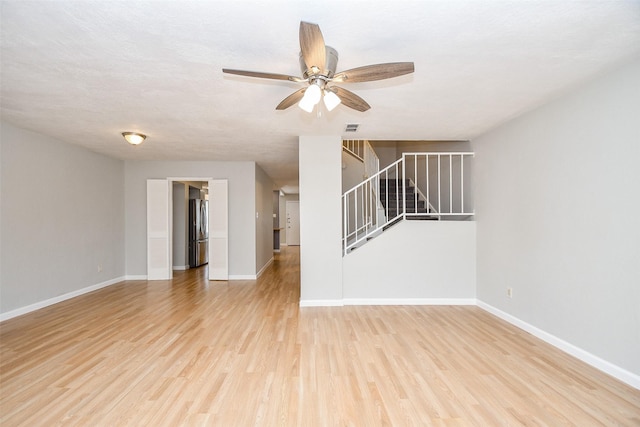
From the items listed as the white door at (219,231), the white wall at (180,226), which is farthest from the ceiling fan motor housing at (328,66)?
the white wall at (180,226)

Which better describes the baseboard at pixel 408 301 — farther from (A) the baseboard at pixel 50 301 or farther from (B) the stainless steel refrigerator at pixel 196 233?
(B) the stainless steel refrigerator at pixel 196 233

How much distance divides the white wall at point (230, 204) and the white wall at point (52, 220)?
33 cm

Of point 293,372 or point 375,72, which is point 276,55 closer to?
point 375,72

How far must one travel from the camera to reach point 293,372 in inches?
98.7

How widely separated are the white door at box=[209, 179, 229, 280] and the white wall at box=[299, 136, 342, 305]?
2.54 meters

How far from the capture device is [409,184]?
7.02m

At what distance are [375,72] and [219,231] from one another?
514cm

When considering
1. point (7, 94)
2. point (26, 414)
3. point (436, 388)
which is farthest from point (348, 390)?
point (7, 94)

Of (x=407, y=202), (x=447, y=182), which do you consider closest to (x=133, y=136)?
(x=407, y=202)

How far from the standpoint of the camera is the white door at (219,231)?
20.7ft

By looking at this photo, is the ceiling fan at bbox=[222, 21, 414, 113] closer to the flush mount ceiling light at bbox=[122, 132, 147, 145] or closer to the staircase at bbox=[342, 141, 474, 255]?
the staircase at bbox=[342, 141, 474, 255]

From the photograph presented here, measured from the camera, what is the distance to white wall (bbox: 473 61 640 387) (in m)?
2.37

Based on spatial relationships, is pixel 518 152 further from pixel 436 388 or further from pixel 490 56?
pixel 436 388

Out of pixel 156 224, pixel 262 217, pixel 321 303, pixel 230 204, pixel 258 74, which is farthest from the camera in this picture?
pixel 262 217
